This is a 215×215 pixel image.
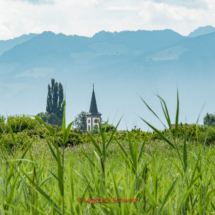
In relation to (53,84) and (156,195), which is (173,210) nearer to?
(156,195)

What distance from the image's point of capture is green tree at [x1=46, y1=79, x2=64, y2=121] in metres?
72.3

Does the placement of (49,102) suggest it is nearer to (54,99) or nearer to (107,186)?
(54,99)

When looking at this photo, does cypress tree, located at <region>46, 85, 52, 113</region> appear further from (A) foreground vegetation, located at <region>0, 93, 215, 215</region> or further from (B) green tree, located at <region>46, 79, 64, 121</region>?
(A) foreground vegetation, located at <region>0, 93, 215, 215</region>

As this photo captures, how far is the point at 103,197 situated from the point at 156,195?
331 millimetres

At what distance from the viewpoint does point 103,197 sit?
1636 millimetres

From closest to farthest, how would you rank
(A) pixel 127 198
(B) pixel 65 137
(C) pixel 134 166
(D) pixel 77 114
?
(B) pixel 65 137
(A) pixel 127 198
(C) pixel 134 166
(D) pixel 77 114

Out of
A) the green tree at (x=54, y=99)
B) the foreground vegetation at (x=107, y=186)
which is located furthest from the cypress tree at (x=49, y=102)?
the foreground vegetation at (x=107, y=186)

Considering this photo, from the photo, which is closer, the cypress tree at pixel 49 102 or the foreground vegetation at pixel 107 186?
the foreground vegetation at pixel 107 186

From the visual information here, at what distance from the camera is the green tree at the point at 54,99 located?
2847 inches

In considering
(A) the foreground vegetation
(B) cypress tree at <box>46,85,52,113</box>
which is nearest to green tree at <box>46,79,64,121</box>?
(B) cypress tree at <box>46,85,52,113</box>

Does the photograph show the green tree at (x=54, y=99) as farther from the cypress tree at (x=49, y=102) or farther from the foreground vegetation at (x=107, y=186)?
the foreground vegetation at (x=107, y=186)

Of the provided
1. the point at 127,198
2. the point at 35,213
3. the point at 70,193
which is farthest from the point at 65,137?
the point at 35,213

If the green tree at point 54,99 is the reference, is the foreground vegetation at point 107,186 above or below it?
below

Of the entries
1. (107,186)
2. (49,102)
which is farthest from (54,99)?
(107,186)
